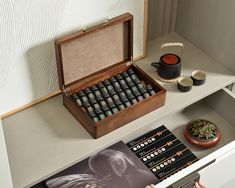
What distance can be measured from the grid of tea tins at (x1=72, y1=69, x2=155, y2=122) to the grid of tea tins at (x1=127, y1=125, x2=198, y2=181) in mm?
124

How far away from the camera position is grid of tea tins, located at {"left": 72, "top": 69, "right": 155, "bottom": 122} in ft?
3.74

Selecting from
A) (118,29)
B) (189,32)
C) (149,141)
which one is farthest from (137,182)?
(189,32)

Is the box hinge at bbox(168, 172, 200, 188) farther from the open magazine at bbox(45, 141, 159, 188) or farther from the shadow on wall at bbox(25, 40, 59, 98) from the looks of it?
the shadow on wall at bbox(25, 40, 59, 98)

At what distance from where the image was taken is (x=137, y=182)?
1.14 m

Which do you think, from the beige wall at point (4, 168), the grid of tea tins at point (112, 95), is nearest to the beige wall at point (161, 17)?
the grid of tea tins at point (112, 95)

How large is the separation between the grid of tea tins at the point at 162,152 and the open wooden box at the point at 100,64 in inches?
3.8

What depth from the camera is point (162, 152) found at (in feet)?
4.00

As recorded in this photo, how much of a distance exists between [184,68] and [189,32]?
125 mm

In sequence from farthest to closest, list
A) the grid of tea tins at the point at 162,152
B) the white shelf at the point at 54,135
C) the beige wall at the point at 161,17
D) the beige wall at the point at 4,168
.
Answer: the beige wall at the point at 161,17 → the grid of tea tins at the point at 162,152 → the white shelf at the point at 54,135 → the beige wall at the point at 4,168

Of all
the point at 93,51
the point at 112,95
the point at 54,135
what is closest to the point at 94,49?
the point at 93,51

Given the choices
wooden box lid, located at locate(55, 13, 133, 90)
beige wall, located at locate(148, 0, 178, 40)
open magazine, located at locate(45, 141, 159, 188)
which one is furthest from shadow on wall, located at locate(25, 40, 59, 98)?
beige wall, located at locate(148, 0, 178, 40)

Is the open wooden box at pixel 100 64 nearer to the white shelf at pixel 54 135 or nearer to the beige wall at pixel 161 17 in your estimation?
the white shelf at pixel 54 135

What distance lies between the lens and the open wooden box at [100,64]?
1118mm

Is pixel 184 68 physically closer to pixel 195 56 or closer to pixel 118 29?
pixel 195 56
